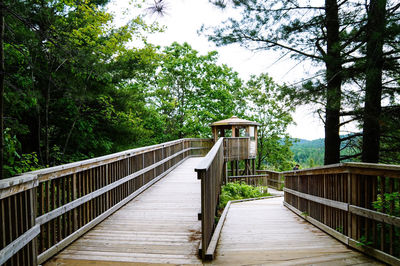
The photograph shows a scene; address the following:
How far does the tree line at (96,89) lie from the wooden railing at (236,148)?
10.4 feet

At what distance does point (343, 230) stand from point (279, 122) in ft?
78.9

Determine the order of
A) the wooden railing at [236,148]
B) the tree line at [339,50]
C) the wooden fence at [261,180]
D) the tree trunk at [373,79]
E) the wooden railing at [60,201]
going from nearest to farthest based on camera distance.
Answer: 1. the wooden railing at [60,201]
2. the tree trunk at [373,79]
3. the tree line at [339,50]
4. the wooden railing at [236,148]
5. the wooden fence at [261,180]

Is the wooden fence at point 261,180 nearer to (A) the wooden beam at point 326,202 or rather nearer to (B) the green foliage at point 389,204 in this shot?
(A) the wooden beam at point 326,202

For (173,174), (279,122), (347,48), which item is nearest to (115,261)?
(347,48)

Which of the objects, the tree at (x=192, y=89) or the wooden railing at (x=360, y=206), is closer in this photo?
the wooden railing at (x=360, y=206)

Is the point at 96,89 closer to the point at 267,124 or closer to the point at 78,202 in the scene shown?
the point at 78,202

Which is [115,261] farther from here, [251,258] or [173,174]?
[173,174]

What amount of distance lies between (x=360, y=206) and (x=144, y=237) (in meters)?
2.85

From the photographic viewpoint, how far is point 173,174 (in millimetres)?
9492

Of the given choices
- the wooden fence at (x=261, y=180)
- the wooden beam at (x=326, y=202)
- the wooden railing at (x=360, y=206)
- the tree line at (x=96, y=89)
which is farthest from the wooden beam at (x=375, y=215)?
the wooden fence at (x=261, y=180)

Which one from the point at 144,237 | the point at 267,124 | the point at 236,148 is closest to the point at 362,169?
the point at 144,237

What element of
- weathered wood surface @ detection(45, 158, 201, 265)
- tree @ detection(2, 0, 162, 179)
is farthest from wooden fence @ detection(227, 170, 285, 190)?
weathered wood surface @ detection(45, 158, 201, 265)

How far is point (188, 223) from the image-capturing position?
13.9 feet

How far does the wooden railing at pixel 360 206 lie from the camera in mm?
2668
